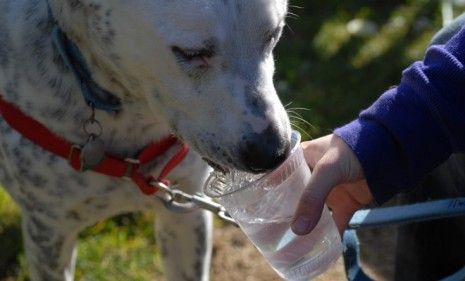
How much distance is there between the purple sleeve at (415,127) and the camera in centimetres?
182

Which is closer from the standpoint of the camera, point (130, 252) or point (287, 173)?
point (287, 173)

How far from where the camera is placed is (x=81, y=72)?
2.27 metres

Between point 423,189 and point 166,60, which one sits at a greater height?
point 166,60

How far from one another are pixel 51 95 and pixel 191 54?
590 millimetres

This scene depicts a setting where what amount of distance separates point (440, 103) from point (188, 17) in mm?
499

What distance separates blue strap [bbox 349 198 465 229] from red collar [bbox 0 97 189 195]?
0.56m

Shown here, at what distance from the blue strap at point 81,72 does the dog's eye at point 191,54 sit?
1.43ft

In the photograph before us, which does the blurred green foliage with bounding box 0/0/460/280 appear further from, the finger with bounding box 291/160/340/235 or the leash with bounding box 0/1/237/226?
the finger with bounding box 291/160/340/235

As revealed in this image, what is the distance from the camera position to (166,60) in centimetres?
191

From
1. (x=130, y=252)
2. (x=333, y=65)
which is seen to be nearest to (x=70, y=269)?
(x=130, y=252)

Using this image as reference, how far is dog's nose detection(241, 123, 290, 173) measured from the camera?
186 centimetres

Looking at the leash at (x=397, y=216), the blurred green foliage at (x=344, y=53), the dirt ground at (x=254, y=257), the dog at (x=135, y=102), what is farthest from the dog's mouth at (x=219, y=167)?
the blurred green foliage at (x=344, y=53)

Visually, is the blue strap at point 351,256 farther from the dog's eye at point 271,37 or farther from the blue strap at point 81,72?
the blue strap at point 81,72

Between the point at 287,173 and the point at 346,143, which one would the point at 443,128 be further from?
the point at 287,173
